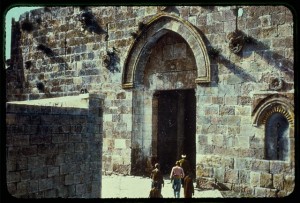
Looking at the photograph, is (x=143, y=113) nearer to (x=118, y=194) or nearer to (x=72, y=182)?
(x=118, y=194)

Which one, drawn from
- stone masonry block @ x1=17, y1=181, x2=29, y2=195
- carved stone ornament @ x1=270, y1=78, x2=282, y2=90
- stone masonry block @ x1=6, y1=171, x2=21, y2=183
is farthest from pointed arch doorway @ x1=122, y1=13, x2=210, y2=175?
stone masonry block @ x1=6, y1=171, x2=21, y2=183

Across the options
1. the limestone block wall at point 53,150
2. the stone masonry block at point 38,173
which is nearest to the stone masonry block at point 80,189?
the limestone block wall at point 53,150

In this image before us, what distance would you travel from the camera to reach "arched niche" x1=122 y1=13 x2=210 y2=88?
27.9ft

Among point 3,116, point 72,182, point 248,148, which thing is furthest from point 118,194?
point 3,116

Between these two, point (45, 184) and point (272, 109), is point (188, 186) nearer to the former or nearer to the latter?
point (272, 109)

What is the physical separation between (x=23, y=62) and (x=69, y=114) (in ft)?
24.1

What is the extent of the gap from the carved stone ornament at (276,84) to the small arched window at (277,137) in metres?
0.59

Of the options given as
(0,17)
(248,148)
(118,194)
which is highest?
(0,17)

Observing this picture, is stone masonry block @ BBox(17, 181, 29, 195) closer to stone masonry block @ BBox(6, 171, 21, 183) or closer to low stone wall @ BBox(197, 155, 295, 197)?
stone masonry block @ BBox(6, 171, 21, 183)

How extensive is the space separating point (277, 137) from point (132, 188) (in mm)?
3709

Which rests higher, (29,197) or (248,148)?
(248,148)

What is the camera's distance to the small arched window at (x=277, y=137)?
717cm

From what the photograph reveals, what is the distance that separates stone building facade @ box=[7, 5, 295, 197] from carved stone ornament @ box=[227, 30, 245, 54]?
0.02 metres

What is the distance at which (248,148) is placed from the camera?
7629 millimetres
